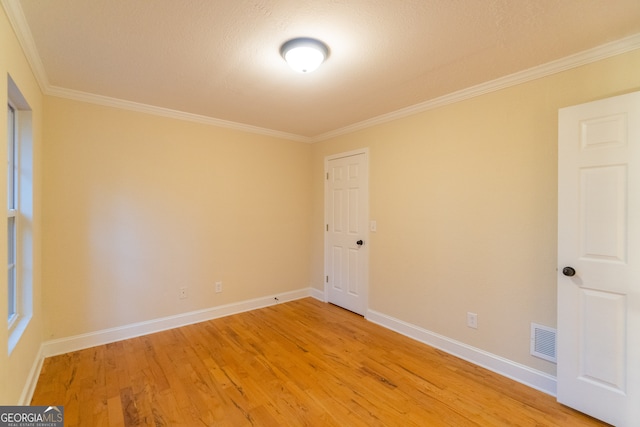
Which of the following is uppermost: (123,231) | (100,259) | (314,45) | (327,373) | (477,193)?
(314,45)

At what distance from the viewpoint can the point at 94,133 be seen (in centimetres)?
275

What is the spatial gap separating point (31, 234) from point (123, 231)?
742 millimetres

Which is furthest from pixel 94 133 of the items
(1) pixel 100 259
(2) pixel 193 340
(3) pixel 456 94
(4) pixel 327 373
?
(3) pixel 456 94

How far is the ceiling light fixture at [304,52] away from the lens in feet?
5.93

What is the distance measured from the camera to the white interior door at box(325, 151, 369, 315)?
3.54 metres

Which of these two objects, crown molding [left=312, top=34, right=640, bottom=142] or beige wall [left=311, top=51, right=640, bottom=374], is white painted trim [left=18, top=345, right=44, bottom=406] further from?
crown molding [left=312, top=34, right=640, bottom=142]

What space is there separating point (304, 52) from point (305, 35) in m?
0.10

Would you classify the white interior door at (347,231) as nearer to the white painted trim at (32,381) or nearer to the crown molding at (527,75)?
the crown molding at (527,75)

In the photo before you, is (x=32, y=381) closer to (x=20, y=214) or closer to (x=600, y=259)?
(x=20, y=214)

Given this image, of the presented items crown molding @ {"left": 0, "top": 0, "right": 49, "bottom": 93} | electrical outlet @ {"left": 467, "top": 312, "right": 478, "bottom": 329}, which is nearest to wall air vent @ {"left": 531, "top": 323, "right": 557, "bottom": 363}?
electrical outlet @ {"left": 467, "top": 312, "right": 478, "bottom": 329}

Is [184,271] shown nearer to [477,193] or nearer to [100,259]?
[100,259]

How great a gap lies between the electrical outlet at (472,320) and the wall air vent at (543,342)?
0.41 meters

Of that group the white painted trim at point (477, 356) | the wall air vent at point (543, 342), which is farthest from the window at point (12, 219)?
the wall air vent at point (543, 342)

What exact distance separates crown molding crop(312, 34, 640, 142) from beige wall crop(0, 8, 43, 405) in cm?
292
